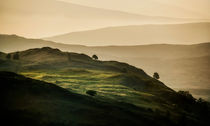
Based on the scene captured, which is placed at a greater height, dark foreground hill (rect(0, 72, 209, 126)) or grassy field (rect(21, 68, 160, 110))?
grassy field (rect(21, 68, 160, 110))

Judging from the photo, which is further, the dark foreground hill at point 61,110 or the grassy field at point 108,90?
the grassy field at point 108,90

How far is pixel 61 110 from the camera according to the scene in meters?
102

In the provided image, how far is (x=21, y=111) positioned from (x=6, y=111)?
4.19 metres

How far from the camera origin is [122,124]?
101938mm

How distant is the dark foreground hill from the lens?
305 feet

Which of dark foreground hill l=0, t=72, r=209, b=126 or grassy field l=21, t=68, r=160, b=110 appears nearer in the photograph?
dark foreground hill l=0, t=72, r=209, b=126

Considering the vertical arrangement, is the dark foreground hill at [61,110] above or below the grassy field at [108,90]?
below

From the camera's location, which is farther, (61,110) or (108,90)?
(108,90)

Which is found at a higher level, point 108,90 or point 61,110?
point 108,90

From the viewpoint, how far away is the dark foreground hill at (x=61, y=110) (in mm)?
92938

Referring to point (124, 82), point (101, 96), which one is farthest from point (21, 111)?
point (124, 82)

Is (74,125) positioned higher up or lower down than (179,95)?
lower down

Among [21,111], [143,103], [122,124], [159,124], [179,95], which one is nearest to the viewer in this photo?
[21,111]

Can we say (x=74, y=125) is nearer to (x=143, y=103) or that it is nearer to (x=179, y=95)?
(x=143, y=103)
